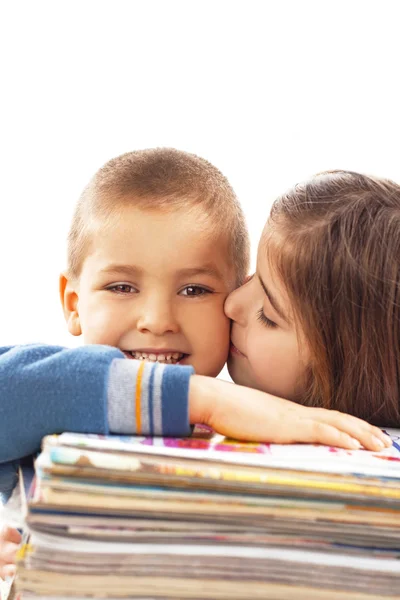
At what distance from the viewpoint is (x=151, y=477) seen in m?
0.64

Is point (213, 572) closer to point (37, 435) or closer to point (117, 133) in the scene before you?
point (37, 435)

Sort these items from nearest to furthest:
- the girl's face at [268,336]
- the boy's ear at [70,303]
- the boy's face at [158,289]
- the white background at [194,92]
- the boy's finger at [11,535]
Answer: the boy's finger at [11,535], the girl's face at [268,336], the boy's face at [158,289], the boy's ear at [70,303], the white background at [194,92]

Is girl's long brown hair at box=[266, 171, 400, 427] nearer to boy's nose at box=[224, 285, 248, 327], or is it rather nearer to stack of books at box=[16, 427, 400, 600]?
boy's nose at box=[224, 285, 248, 327]

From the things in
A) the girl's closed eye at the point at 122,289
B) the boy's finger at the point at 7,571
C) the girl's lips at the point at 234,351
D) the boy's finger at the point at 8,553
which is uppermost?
the girl's closed eye at the point at 122,289

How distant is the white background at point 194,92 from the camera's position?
1903mm

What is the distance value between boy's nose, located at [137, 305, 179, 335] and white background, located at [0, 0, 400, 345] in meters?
0.83

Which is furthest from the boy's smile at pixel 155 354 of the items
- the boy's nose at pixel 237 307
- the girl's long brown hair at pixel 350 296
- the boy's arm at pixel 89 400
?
the boy's arm at pixel 89 400

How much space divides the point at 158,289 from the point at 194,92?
3.24ft

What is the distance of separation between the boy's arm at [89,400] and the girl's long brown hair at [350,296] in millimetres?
246

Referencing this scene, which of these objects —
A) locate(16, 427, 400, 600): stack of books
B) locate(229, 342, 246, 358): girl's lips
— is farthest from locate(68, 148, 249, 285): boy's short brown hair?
locate(16, 427, 400, 600): stack of books

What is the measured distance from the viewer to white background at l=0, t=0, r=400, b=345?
6.24ft

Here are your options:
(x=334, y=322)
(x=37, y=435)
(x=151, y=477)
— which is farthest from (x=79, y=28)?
(x=151, y=477)

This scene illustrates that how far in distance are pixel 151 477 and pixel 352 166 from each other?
4.87 ft

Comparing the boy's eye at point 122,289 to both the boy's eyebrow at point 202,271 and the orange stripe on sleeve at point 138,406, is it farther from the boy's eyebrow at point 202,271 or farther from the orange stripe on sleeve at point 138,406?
the orange stripe on sleeve at point 138,406
